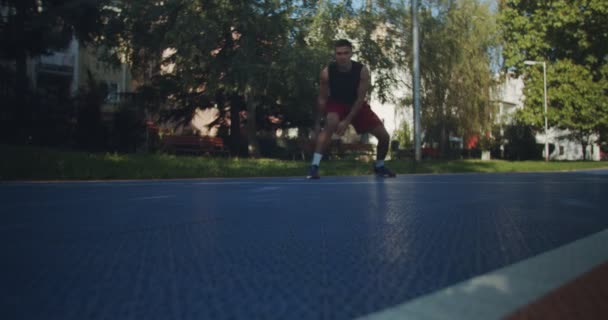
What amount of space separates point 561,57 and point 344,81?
27.9 metres

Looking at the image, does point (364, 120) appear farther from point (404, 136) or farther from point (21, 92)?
point (404, 136)

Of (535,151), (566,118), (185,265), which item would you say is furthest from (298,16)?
(535,151)

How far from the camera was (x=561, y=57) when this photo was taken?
3192cm

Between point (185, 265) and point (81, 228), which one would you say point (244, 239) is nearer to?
point (185, 265)

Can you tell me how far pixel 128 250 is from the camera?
2.20m

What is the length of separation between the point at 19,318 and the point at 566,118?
1370 inches

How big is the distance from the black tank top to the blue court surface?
14.6 ft

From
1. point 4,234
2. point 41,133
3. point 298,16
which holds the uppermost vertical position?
point 298,16

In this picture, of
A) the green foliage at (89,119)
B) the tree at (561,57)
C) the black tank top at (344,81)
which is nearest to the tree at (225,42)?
the green foliage at (89,119)

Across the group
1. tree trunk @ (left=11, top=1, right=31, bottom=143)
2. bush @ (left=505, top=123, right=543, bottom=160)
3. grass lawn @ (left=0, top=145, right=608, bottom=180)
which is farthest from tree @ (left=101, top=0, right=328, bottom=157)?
bush @ (left=505, top=123, right=543, bottom=160)

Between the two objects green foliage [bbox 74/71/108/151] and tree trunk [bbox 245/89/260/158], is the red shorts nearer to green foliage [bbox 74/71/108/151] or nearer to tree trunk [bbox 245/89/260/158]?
green foliage [bbox 74/71/108/151]

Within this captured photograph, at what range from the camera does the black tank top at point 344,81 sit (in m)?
8.16

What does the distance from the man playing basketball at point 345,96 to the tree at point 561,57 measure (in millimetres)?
21825

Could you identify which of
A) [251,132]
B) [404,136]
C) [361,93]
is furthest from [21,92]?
[404,136]
